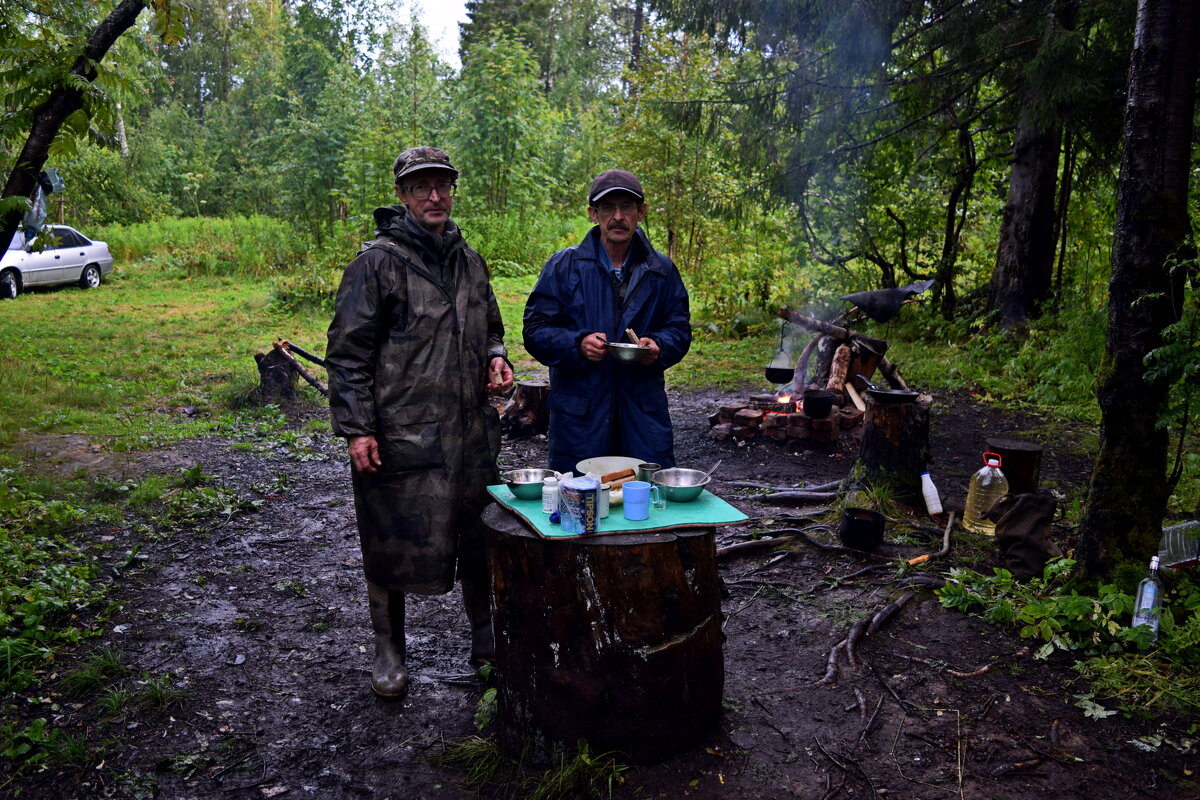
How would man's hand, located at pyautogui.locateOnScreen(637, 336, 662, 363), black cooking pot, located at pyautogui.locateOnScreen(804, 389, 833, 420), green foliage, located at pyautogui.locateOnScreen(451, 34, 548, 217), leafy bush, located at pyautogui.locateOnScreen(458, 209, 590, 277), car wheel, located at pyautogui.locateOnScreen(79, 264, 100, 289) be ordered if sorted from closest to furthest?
man's hand, located at pyautogui.locateOnScreen(637, 336, 662, 363)
black cooking pot, located at pyautogui.locateOnScreen(804, 389, 833, 420)
car wheel, located at pyautogui.locateOnScreen(79, 264, 100, 289)
green foliage, located at pyautogui.locateOnScreen(451, 34, 548, 217)
leafy bush, located at pyautogui.locateOnScreen(458, 209, 590, 277)

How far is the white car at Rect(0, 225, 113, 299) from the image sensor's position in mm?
15867

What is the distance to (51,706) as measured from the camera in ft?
11.3

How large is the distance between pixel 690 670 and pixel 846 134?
9.02 meters

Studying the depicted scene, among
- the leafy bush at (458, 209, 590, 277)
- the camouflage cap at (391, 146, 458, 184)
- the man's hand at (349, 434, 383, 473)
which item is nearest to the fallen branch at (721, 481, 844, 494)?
the man's hand at (349, 434, 383, 473)

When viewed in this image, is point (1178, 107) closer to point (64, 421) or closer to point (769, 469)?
point (769, 469)

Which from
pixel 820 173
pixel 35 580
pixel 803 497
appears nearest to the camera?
pixel 35 580

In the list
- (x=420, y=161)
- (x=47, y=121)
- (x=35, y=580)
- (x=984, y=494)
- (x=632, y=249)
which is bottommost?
(x=35, y=580)

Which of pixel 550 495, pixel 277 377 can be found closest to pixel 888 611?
pixel 550 495

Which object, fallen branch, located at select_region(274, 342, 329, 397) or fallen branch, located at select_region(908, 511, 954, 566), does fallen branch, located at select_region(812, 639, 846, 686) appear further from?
fallen branch, located at select_region(274, 342, 329, 397)

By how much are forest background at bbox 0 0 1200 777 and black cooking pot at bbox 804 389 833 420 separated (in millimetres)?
2575

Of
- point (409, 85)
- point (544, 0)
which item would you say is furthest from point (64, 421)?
point (544, 0)

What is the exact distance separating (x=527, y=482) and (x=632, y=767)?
3.71ft

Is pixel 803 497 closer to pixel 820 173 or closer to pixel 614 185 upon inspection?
pixel 614 185

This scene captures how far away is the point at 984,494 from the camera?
5363 mm
